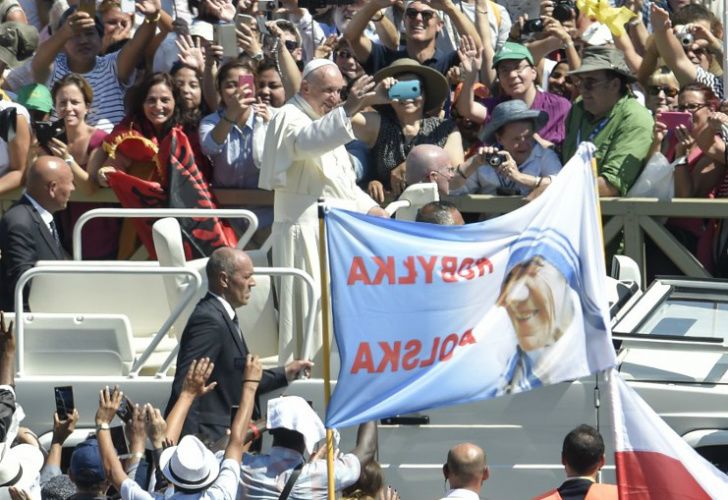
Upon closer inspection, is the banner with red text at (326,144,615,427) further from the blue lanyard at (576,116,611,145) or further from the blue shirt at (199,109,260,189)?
the blue shirt at (199,109,260,189)

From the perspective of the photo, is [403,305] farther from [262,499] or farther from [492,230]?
[262,499]

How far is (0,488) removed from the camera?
8.47 metres

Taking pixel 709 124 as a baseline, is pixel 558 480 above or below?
below

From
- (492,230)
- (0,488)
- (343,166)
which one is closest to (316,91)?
(343,166)

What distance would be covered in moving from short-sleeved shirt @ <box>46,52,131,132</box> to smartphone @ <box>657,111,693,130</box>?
375cm

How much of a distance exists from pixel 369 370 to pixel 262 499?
0.83 metres

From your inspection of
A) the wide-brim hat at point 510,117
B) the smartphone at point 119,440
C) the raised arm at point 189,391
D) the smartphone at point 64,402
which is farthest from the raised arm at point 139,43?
the raised arm at point 189,391

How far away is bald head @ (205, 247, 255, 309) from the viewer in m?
9.75

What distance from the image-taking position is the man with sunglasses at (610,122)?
11.4m

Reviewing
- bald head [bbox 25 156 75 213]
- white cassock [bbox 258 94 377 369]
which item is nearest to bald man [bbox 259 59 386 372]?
white cassock [bbox 258 94 377 369]

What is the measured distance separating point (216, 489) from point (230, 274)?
6.60 feet

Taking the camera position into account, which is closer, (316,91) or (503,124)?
(316,91)

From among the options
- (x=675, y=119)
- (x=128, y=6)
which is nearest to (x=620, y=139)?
(x=675, y=119)

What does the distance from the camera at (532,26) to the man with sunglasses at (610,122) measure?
144cm
